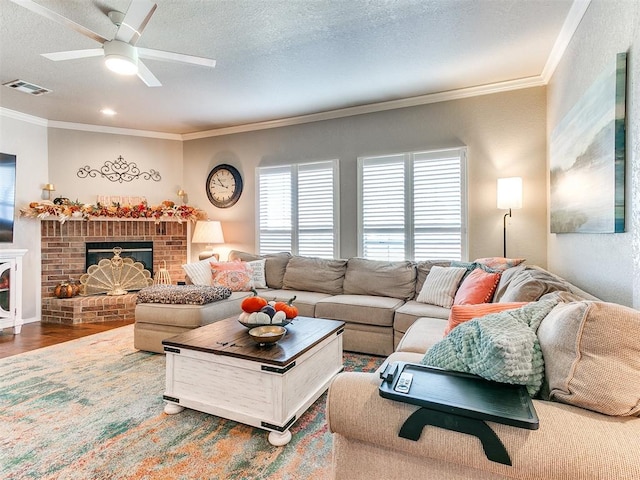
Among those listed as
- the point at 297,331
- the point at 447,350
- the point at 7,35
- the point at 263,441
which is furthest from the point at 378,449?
the point at 7,35

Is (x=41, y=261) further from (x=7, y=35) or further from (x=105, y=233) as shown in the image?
(x=7, y=35)

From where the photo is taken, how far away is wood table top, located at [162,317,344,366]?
1.95 metres

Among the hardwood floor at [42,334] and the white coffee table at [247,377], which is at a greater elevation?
the white coffee table at [247,377]

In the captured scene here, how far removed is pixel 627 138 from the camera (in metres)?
1.65

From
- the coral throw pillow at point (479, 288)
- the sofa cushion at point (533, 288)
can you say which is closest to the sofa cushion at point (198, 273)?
the coral throw pillow at point (479, 288)

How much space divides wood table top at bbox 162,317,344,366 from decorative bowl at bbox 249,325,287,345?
0.12 feet

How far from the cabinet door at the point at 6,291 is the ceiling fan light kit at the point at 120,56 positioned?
3.05m

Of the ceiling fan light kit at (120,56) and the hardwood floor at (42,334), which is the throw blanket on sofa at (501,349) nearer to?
the ceiling fan light kit at (120,56)

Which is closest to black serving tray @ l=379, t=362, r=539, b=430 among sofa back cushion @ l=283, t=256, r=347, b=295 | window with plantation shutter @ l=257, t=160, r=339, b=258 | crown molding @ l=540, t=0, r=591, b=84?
crown molding @ l=540, t=0, r=591, b=84

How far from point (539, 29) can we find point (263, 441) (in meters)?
3.46

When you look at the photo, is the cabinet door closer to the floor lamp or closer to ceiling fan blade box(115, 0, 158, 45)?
ceiling fan blade box(115, 0, 158, 45)

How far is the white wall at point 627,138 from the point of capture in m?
1.56

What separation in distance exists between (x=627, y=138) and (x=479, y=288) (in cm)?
133

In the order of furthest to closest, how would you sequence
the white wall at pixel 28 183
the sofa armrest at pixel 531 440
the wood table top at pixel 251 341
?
the white wall at pixel 28 183, the wood table top at pixel 251 341, the sofa armrest at pixel 531 440
